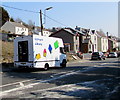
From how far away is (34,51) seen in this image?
676 inches

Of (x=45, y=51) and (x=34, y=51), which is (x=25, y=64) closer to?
(x=34, y=51)

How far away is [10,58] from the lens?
24641mm

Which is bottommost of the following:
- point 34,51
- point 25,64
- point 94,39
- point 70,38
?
point 25,64

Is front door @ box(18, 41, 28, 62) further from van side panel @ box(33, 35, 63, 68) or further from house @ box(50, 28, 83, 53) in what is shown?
house @ box(50, 28, 83, 53)

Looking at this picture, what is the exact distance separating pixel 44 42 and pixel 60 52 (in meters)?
3.43

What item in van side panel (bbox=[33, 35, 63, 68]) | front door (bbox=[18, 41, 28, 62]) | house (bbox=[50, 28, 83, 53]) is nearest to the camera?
van side panel (bbox=[33, 35, 63, 68])

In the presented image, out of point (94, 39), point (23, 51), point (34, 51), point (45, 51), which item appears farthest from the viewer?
point (94, 39)

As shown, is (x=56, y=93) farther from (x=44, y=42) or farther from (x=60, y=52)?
(x=60, y=52)

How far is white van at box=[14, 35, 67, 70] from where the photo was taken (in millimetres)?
17188

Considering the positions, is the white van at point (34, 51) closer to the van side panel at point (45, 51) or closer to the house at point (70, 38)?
the van side panel at point (45, 51)

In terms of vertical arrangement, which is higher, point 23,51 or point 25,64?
point 23,51

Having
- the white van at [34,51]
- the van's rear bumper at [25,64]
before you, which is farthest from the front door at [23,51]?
the van's rear bumper at [25,64]

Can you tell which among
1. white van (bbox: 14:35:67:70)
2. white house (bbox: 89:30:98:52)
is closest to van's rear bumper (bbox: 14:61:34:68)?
white van (bbox: 14:35:67:70)

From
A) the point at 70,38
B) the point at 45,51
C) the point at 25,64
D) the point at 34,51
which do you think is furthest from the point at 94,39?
the point at 34,51
